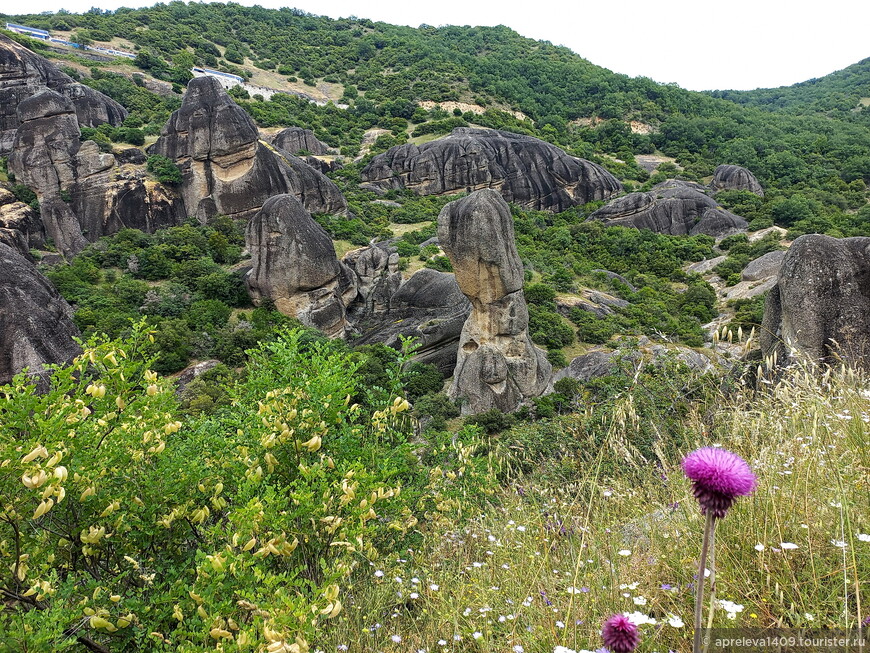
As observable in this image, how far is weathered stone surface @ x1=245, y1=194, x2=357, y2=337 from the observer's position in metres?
24.8

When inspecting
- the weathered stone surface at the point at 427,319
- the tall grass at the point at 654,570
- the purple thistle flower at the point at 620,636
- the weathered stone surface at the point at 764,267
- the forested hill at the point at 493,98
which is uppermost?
the forested hill at the point at 493,98

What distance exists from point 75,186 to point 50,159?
226 centimetres

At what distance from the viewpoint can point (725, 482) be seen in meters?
1.38

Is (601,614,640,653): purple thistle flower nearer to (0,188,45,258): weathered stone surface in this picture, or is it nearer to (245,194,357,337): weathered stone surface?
(245,194,357,337): weathered stone surface

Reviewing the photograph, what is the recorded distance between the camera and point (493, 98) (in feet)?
221

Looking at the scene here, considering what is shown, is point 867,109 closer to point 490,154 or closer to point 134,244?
point 490,154

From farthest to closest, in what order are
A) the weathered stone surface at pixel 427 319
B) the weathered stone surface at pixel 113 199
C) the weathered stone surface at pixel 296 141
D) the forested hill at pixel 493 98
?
the forested hill at pixel 493 98 < the weathered stone surface at pixel 296 141 < the weathered stone surface at pixel 113 199 < the weathered stone surface at pixel 427 319

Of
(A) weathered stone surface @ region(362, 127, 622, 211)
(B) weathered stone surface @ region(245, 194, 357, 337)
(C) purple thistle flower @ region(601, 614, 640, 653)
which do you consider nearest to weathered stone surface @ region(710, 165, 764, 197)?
(A) weathered stone surface @ region(362, 127, 622, 211)

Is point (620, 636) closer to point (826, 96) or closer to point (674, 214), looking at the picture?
point (674, 214)

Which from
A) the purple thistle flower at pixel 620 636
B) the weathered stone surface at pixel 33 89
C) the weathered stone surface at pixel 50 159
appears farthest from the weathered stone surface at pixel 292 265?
the purple thistle flower at pixel 620 636

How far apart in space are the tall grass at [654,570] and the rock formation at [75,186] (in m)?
32.1

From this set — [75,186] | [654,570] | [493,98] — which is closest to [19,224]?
[75,186]

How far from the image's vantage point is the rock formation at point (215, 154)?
97.6 feet

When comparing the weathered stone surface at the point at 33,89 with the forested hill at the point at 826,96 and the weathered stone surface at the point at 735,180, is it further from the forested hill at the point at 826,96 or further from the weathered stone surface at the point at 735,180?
the forested hill at the point at 826,96
